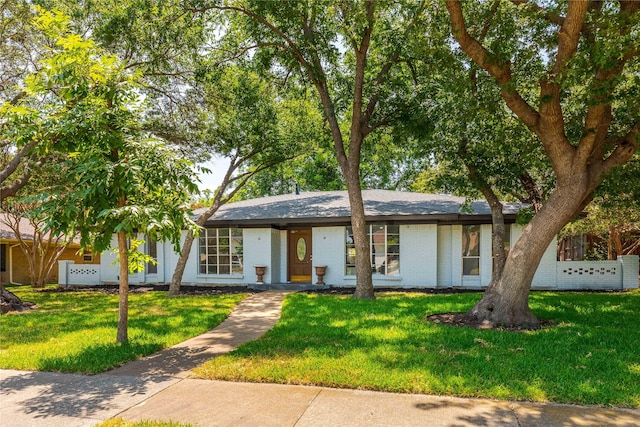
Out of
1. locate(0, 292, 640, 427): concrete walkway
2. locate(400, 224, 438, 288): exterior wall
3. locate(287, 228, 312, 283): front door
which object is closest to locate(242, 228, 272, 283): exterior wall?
locate(287, 228, 312, 283): front door

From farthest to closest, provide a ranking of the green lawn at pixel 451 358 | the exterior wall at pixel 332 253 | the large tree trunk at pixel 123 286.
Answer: the exterior wall at pixel 332 253
the large tree trunk at pixel 123 286
the green lawn at pixel 451 358

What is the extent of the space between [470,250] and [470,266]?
56 centimetres

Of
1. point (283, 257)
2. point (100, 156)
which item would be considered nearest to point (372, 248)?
point (283, 257)

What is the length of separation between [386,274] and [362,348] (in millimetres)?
9212

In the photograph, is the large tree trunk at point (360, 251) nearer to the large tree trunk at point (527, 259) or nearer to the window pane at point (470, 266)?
the large tree trunk at point (527, 259)

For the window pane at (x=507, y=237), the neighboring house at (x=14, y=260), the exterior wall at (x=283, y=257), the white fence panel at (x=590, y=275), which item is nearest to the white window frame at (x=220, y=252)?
the exterior wall at (x=283, y=257)

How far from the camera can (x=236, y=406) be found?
418cm

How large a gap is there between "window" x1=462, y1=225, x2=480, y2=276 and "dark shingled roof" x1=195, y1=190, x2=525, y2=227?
41cm

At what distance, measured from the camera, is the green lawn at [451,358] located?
448 centimetres

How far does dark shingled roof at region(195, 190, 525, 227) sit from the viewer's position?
557 inches

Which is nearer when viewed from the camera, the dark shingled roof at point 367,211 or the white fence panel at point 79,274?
the dark shingled roof at point 367,211

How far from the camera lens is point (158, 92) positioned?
13828mm

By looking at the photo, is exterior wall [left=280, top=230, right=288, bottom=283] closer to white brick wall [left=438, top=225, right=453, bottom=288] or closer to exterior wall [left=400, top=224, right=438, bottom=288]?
exterior wall [left=400, top=224, right=438, bottom=288]

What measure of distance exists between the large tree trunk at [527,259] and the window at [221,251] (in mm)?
10621
